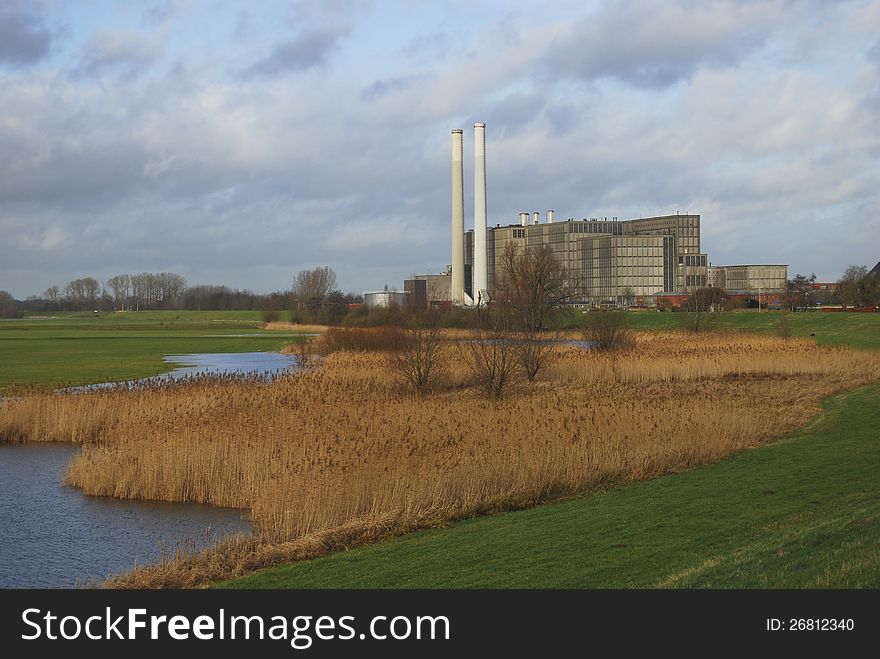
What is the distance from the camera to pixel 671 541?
12.4 metres

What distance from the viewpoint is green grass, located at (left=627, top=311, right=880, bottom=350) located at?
5997cm

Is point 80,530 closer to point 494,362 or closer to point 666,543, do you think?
point 666,543

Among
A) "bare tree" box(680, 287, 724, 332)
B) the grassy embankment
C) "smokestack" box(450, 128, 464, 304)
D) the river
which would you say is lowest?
the river

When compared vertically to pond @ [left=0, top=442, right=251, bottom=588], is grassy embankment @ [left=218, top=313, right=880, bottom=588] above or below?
above

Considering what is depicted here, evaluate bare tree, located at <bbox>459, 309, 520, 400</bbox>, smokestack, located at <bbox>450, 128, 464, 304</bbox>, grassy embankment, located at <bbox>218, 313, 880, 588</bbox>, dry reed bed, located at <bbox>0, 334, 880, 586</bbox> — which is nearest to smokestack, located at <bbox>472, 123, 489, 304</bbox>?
smokestack, located at <bbox>450, 128, 464, 304</bbox>

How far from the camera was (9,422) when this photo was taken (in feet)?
91.8

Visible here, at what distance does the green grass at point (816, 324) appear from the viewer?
60.0m

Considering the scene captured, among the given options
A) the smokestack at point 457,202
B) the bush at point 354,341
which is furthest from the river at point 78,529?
the smokestack at point 457,202

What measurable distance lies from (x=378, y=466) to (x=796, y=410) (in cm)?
1409

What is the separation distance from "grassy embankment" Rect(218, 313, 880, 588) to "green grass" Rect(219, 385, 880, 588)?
0.02m

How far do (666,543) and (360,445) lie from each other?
9.41 meters

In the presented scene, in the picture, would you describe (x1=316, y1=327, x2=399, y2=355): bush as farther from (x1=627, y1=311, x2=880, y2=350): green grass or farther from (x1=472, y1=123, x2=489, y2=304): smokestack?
(x1=472, y1=123, x2=489, y2=304): smokestack

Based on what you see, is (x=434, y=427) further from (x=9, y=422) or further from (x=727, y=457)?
(x=9, y=422)

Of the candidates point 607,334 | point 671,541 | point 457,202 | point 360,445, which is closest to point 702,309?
point 457,202
